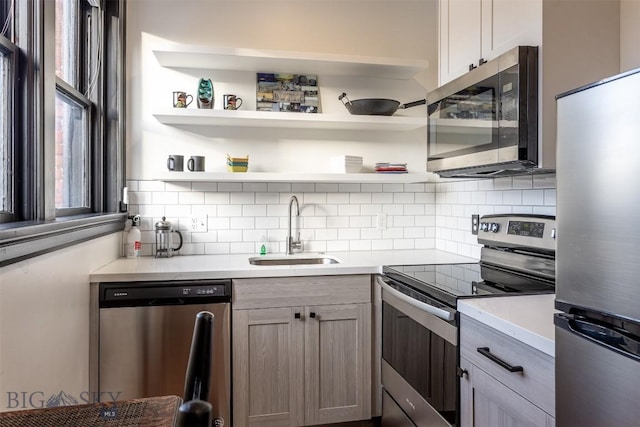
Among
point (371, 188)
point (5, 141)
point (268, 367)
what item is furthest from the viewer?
point (371, 188)

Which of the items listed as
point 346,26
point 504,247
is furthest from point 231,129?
point 504,247

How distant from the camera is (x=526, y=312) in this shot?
1.33m

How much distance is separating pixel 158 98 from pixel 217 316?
146 cm

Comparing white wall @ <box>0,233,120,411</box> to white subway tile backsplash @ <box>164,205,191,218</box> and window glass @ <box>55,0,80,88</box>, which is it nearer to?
white subway tile backsplash @ <box>164,205,191,218</box>

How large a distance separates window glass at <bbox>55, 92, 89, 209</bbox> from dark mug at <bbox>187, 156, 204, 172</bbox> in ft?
1.87

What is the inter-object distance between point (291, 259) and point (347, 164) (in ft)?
2.30

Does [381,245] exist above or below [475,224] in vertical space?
below

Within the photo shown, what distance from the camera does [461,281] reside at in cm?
184

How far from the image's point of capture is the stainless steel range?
158cm

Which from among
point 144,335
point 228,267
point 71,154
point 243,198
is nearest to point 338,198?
point 243,198

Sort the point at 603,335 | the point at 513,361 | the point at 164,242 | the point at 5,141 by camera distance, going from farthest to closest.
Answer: the point at 164,242 → the point at 5,141 → the point at 513,361 → the point at 603,335

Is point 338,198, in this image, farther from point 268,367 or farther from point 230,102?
point 268,367

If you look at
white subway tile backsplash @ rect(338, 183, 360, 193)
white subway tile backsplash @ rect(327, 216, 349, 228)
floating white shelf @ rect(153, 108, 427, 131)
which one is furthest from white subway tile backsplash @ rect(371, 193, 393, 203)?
floating white shelf @ rect(153, 108, 427, 131)

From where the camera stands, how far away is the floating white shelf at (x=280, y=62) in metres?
2.44
